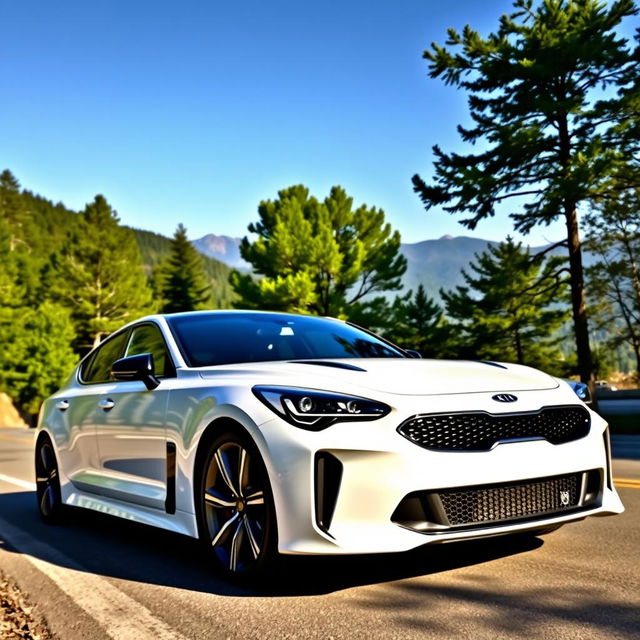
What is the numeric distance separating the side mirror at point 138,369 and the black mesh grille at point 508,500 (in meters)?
2.04

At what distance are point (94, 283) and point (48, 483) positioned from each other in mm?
66812

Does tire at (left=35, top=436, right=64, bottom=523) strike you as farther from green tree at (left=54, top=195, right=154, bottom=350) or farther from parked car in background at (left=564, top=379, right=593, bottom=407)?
green tree at (left=54, top=195, right=154, bottom=350)

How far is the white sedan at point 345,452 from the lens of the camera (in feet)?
11.9

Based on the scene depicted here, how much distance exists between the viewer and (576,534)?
5105 millimetres

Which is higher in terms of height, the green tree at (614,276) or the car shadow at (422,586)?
the green tree at (614,276)

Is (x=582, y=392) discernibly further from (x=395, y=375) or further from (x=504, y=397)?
(x=395, y=375)

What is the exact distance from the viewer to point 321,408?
3.74 metres

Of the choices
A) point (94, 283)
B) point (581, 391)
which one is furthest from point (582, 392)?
point (94, 283)

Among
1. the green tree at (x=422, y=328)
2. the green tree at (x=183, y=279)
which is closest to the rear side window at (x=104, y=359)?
the green tree at (x=422, y=328)

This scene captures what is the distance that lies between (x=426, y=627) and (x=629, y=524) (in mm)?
2606

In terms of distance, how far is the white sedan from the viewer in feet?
11.9

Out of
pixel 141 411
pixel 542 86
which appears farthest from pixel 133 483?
pixel 542 86

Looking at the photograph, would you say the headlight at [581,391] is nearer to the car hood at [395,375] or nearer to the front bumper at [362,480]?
the car hood at [395,375]

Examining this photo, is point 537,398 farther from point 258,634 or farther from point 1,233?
point 1,233
